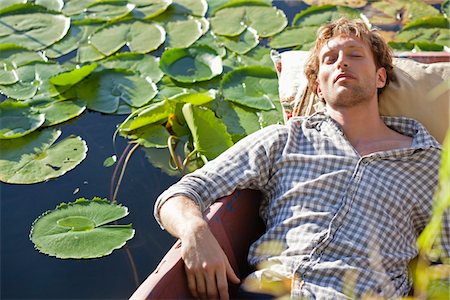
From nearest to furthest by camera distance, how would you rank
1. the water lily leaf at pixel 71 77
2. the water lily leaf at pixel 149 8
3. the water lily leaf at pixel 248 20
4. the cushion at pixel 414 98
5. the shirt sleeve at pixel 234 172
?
the shirt sleeve at pixel 234 172 → the cushion at pixel 414 98 → the water lily leaf at pixel 71 77 → the water lily leaf at pixel 248 20 → the water lily leaf at pixel 149 8

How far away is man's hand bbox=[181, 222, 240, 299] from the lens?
151cm

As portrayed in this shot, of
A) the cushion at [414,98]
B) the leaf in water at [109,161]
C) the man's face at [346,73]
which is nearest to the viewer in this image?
the man's face at [346,73]

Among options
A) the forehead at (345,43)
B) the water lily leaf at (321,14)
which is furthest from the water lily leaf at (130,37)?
the forehead at (345,43)

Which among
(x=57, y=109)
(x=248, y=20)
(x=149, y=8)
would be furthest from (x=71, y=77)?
(x=248, y=20)

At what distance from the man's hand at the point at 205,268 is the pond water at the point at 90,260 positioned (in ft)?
2.28

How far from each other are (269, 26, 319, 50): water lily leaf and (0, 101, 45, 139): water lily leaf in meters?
1.19

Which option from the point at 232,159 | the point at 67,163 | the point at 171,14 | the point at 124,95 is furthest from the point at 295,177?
the point at 171,14

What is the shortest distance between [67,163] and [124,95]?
0.49 meters

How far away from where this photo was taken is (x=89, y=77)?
309cm

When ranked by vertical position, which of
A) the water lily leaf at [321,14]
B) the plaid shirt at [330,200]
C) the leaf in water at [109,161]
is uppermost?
the plaid shirt at [330,200]

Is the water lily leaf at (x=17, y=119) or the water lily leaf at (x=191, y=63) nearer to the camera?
the water lily leaf at (x=17, y=119)

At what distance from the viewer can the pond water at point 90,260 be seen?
7.18 feet

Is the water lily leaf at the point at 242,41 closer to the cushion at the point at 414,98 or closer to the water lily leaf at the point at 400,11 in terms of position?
the water lily leaf at the point at 400,11

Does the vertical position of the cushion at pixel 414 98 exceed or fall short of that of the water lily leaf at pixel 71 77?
it exceeds it
